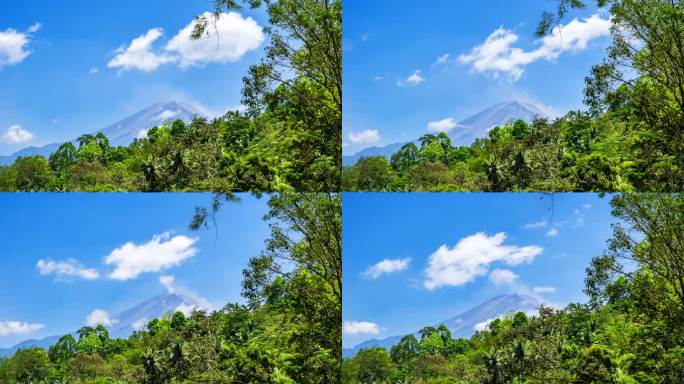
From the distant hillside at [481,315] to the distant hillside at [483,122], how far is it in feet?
3.95

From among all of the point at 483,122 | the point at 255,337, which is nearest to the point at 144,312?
the point at 255,337

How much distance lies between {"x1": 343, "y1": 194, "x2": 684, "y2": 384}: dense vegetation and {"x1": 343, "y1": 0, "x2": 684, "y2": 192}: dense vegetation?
0.29 metres

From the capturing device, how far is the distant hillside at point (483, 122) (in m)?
6.33

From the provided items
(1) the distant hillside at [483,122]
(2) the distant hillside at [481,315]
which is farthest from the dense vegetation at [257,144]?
(2) the distant hillside at [481,315]

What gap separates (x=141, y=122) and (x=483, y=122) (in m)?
2.56

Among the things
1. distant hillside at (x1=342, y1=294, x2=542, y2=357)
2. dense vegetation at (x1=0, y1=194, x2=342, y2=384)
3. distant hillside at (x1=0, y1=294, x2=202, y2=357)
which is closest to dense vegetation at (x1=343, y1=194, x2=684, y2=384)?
distant hillside at (x1=342, y1=294, x2=542, y2=357)

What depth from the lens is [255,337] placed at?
6.12 meters

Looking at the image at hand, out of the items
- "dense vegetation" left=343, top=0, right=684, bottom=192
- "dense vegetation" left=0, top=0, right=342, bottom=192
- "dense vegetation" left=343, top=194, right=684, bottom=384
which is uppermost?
"dense vegetation" left=0, top=0, right=342, bottom=192

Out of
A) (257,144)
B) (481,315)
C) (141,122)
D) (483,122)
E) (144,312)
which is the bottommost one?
(481,315)

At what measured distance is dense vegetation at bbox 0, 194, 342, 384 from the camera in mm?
6074

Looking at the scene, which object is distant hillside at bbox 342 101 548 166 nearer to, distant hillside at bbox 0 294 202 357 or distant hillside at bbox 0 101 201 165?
distant hillside at bbox 0 101 201 165

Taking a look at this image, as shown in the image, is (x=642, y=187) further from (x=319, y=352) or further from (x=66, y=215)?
(x=66, y=215)

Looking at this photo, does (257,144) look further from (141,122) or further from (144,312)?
(144,312)

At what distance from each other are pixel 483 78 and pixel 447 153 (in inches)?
26.1
